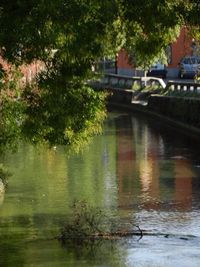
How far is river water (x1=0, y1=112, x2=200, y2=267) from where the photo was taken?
14.7m

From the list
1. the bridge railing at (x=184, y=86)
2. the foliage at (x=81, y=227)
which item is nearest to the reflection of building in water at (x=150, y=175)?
the foliage at (x=81, y=227)

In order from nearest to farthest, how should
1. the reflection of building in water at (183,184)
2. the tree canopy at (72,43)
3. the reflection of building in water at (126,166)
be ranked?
the tree canopy at (72,43)
the reflection of building in water at (183,184)
the reflection of building in water at (126,166)

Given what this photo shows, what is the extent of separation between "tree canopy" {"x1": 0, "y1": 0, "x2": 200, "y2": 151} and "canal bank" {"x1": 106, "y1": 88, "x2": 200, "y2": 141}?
21269 mm

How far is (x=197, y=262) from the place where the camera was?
13.9 metres

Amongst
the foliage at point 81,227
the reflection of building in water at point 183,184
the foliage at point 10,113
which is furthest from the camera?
the reflection of building in water at point 183,184

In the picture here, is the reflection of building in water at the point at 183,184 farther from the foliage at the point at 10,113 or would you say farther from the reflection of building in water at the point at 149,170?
the foliage at the point at 10,113

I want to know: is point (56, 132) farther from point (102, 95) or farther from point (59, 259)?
point (59, 259)

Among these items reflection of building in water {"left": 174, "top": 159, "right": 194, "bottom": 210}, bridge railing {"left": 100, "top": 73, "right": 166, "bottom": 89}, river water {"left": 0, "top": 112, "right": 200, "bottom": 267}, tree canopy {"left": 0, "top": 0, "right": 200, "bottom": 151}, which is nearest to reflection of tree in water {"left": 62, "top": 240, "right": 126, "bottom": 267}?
river water {"left": 0, "top": 112, "right": 200, "bottom": 267}

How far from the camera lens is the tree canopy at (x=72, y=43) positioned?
920 centimetres

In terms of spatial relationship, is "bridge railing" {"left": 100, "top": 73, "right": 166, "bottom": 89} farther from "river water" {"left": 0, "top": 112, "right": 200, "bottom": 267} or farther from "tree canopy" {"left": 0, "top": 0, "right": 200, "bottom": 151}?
"tree canopy" {"left": 0, "top": 0, "right": 200, "bottom": 151}

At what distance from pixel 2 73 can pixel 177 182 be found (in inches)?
601

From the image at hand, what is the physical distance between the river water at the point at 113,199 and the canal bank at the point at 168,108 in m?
1.45

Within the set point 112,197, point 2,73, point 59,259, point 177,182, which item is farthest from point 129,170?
point 2,73

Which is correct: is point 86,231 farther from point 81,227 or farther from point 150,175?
point 150,175
